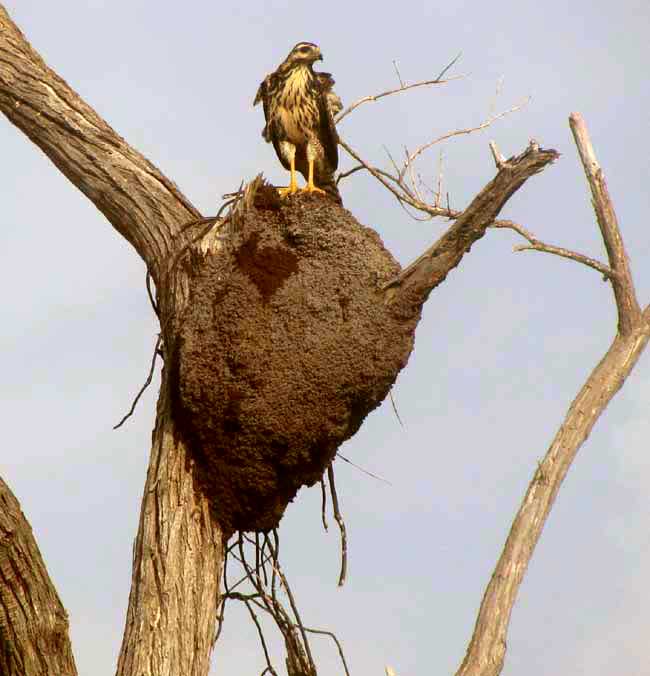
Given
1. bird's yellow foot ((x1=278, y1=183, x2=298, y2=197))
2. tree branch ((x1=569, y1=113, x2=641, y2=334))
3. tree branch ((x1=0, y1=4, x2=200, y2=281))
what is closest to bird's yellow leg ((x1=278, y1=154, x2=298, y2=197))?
bird's yellow foot ((x1=278, y1=183, x2=298, y2=197))

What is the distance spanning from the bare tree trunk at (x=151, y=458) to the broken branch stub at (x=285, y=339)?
166mm

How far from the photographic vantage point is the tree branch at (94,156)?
246 inches

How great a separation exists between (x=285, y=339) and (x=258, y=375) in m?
0.23

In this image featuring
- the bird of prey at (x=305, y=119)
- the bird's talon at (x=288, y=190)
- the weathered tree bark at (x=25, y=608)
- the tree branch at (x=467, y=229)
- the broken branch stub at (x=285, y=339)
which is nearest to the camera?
the weathered tree bark at (x=25, y=608)

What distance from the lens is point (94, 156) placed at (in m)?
6.35

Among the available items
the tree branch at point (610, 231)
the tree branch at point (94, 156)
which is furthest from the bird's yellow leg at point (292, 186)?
the tree branch at point (610, 231)

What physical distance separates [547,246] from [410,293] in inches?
51.8

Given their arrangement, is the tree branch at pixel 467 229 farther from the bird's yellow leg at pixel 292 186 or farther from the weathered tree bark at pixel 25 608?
the weathered tree bark at pixel 25 608

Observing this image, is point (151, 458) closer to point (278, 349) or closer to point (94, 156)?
point (278, 349)

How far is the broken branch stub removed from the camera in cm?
555

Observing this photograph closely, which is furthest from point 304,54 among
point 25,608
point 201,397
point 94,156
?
point 25,608

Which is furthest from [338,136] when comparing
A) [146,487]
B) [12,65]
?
[146,487]

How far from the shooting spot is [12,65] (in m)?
6.58

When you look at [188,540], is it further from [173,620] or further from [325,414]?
[325,414]
